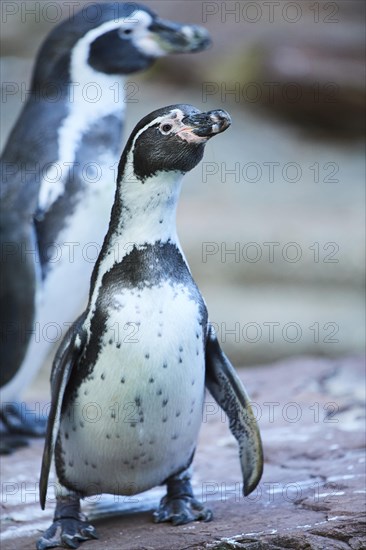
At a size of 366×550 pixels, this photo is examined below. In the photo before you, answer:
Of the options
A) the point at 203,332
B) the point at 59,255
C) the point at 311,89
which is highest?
the point at 311,89

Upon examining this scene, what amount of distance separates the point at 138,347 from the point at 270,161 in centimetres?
443

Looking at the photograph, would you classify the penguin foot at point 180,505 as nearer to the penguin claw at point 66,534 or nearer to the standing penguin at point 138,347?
the standing penguin at point 138,347

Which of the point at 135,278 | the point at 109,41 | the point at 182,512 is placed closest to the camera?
the point at 135,278

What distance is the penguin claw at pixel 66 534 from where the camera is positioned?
2080 millimetres

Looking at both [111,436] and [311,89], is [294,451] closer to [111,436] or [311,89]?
[111,436]

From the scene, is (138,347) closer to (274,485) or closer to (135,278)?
(135,278)

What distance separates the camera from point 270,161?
6.31 metres

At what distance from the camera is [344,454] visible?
8.43 feet

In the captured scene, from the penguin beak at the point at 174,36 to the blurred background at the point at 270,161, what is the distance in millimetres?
2219

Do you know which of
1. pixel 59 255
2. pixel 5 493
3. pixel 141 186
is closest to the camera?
pixel 141 186

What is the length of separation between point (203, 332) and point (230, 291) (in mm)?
3408

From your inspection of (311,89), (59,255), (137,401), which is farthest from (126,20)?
(311,89)

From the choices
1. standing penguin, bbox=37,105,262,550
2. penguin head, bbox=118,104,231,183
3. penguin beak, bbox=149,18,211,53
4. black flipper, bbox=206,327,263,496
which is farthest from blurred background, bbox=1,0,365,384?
penguin head, bbox=118,104,231,183

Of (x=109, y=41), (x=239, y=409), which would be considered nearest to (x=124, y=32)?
(x=109, y=41)
